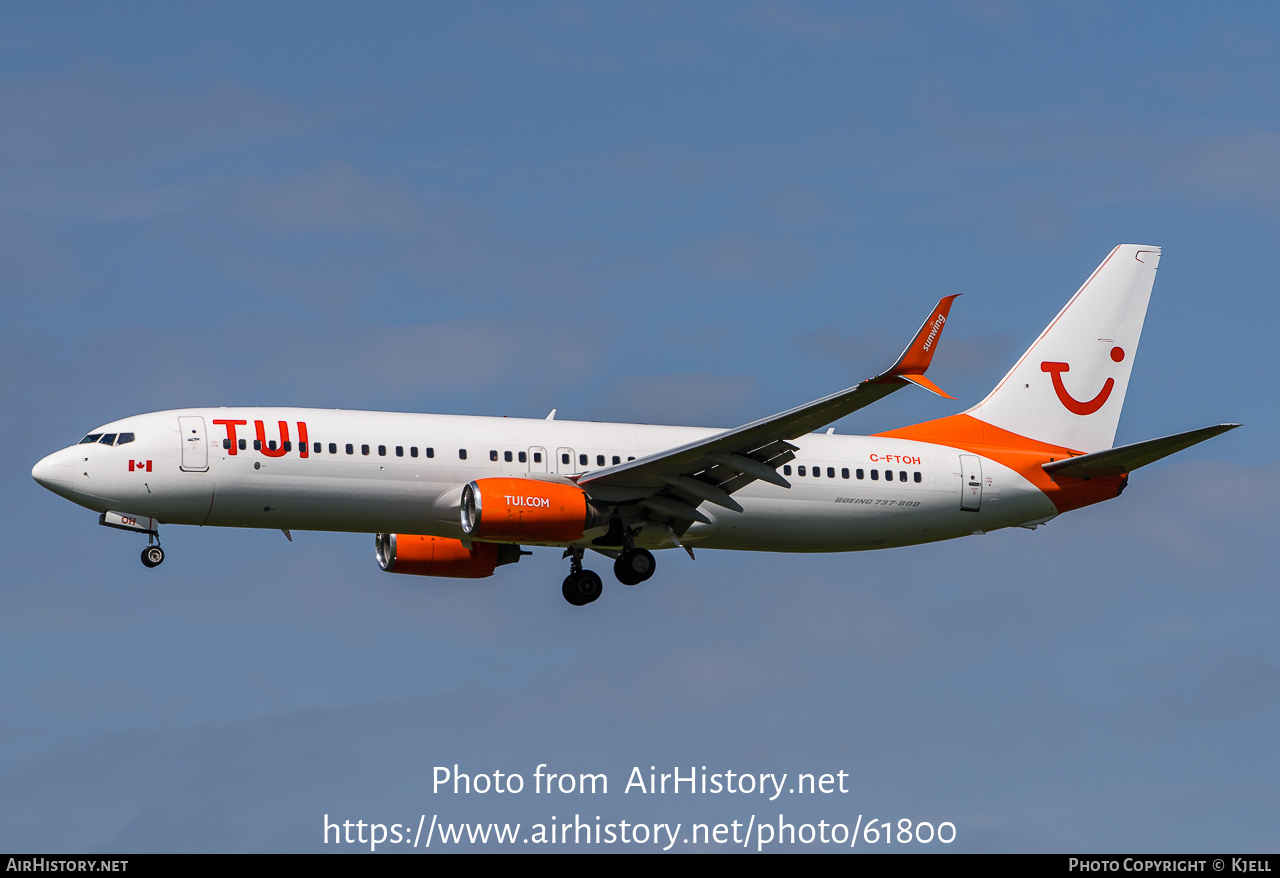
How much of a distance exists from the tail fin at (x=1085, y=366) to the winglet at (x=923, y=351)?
557 inches

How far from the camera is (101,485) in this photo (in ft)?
139

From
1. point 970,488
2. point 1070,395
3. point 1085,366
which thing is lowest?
point 970,488

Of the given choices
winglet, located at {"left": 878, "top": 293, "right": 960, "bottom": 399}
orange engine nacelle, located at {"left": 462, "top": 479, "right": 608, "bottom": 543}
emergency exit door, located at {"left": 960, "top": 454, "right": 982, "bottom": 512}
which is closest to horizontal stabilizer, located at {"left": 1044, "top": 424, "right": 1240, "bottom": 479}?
emergency exit door, located at {"left": 960, "top": 454, "right": 982, "bottom": 512}

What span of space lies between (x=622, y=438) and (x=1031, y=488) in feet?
38.6

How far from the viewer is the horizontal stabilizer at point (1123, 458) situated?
4362cm

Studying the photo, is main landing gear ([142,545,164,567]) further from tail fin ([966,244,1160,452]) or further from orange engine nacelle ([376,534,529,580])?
tail fin ([966,244,1160,452])

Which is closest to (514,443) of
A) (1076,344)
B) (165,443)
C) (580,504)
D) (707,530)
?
(580,504)

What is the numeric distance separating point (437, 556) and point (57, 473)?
10467 mm

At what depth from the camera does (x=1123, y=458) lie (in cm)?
4728

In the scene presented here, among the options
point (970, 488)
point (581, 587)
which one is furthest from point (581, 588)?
point (970, 488)

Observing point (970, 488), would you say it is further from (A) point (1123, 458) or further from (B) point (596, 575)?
(B) point (596, 575)

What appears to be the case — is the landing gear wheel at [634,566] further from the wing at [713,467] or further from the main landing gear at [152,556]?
the main landing gear at [152,556]

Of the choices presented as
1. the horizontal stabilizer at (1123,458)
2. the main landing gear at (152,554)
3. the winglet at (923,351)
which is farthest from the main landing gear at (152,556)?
the horizontal stabilizer at (1123,458)

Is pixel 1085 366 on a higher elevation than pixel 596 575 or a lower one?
higher
